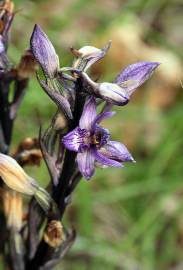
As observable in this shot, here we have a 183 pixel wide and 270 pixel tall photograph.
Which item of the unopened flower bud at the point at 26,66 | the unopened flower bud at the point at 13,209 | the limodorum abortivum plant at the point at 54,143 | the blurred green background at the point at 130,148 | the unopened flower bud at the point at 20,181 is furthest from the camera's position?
the blurred green background at the point at 130,148

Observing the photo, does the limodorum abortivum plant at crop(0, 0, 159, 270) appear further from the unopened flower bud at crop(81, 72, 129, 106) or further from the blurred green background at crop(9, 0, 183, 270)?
the blurred green background at crop(9, 0, 183, 270)

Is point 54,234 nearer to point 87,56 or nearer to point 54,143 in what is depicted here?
point 54,143

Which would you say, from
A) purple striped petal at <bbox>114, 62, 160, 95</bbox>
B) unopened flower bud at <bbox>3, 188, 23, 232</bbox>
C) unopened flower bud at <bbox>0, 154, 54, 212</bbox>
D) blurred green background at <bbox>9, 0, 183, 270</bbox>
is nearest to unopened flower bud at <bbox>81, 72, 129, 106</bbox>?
purple striped petal at <bbox>114, 62, 160, 95</bbox>

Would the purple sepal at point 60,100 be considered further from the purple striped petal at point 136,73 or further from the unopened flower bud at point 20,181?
the unopened flower bud at point 20,181

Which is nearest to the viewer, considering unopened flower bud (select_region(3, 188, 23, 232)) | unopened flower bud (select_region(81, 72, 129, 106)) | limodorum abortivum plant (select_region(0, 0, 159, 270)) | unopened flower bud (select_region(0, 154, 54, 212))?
unopened flower bud (select_region(81, 72, 129, 106))

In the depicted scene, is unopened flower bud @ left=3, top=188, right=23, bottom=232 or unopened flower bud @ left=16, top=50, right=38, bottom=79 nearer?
unopened flower bud @ left=16, top=50, right=38, bottom=79

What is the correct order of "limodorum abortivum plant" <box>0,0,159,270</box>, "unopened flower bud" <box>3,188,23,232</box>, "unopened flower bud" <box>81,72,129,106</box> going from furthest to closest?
"unopened flower bud" <box>3,188,23,232</box> < "limodorum abortivum plant" <box>0,0,159,270</box> < "unopened flower bud" <box>81,72,129,106</box>

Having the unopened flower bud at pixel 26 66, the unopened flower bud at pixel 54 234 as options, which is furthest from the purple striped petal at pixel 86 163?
the unopened flower bud at pixel 26 66

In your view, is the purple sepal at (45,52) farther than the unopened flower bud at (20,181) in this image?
No
